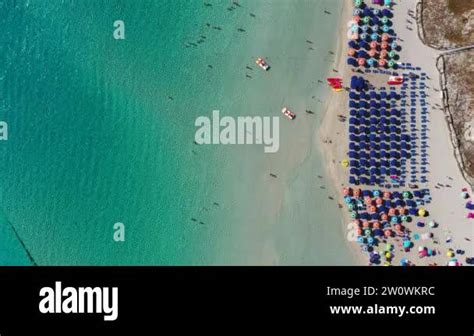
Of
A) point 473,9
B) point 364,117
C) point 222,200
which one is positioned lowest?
point 222,200

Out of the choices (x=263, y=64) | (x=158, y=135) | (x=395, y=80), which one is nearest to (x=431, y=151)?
(x=395, y=80)

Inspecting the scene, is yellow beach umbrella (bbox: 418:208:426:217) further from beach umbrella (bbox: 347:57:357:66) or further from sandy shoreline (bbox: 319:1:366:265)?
beach umbrella (bbox: 347:57:357:66)

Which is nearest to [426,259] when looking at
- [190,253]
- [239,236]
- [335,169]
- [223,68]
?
[335,169]

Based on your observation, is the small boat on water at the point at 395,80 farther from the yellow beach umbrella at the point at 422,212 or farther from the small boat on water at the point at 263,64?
the yellow beach umbrella at the point at 422,212

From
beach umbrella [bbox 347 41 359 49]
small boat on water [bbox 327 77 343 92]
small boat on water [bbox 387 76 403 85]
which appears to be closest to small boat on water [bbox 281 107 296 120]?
small boat on water [bbox 327 77 343 92]
